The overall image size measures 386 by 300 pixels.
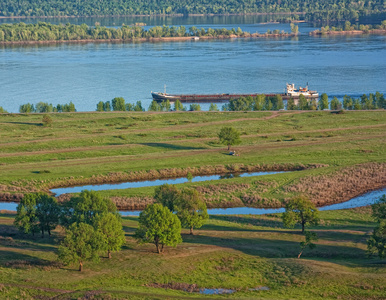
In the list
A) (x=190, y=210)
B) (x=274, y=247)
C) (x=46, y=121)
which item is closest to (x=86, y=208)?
(x=190, y=210)

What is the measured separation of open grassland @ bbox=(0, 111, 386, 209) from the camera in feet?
271

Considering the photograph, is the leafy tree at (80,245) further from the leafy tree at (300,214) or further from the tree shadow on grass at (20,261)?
the leafy tree at (300,214)

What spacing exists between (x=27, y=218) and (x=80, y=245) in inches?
419

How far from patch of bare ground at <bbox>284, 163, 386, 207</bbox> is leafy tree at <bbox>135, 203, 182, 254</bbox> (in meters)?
30.6

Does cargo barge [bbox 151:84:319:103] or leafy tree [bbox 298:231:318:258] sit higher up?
leafy tree [bbox 298:231:318:258]

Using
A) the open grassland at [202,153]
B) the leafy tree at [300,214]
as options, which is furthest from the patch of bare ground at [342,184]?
the leafy tree at [300,214]

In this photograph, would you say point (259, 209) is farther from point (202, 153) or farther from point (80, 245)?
point (80, 245)

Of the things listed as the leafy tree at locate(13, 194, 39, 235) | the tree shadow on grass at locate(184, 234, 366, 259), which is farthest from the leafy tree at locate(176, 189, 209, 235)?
the leafy tree at locate(13, 194, 39, 235)

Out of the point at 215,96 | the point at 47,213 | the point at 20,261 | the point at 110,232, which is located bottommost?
the point at 215,96

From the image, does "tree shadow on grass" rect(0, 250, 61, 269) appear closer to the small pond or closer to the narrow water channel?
the narrow water channel

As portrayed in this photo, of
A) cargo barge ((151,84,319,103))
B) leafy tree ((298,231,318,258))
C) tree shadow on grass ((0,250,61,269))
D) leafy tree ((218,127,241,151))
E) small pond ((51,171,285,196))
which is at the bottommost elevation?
small pond ((51,171,285,196))

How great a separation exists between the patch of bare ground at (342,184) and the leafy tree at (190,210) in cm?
2363

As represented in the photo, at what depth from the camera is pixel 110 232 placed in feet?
173

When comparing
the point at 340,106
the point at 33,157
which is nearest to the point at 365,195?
the point at 33,157
